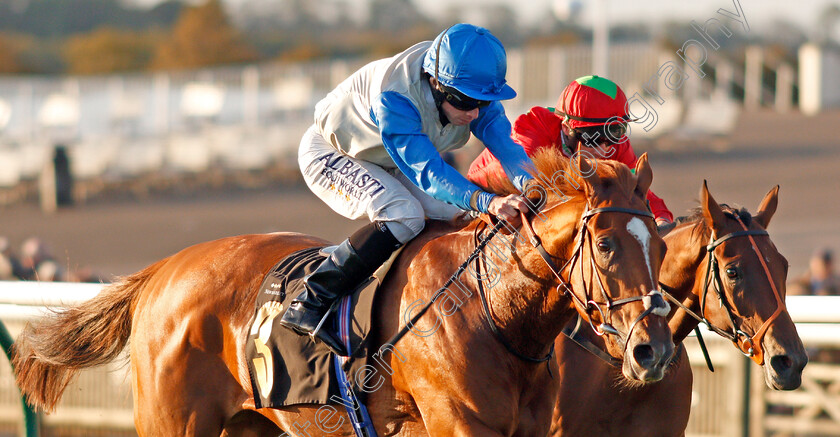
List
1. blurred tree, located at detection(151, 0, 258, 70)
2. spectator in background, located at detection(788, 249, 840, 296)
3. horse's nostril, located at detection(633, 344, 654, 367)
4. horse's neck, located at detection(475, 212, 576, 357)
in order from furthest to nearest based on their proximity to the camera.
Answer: blurred tree, located at detection(151, 0, 258, 70), spectator in background, located at detection(788, 249, 840, 296), horse's neck, located at detection(475, 212, 576, 357), horse's nostril, located at detection(633, 344, 654, 367)

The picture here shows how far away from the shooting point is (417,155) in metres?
3.12

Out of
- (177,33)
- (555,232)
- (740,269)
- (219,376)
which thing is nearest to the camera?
(555,232)

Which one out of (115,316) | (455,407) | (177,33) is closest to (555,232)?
(455,407)

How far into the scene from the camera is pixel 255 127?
65.2 feet

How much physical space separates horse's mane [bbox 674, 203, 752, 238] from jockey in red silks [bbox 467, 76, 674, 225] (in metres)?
0.24

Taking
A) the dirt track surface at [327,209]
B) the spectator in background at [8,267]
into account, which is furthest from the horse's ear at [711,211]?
the dirt track surface at [327,209]

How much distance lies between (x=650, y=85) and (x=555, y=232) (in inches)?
58.4

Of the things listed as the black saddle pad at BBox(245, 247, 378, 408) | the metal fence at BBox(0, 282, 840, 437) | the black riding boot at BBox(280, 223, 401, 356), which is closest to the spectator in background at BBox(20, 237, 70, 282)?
the metal fence at BBox(0, 282, 840, 437)

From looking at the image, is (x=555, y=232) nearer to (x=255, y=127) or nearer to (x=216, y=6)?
(x=255, y=127)

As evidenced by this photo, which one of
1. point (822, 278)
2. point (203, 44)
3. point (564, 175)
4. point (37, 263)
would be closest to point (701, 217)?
point (564, 175)

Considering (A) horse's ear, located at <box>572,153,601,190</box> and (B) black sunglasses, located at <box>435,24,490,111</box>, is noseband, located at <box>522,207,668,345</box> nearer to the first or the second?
(A) horse's ear, located at <box>572,153,601,190</box>

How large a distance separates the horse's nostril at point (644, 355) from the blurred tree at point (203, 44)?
31.0 metres

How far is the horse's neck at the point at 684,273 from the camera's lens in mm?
3447

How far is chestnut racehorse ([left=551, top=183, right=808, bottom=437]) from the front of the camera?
3.18m
